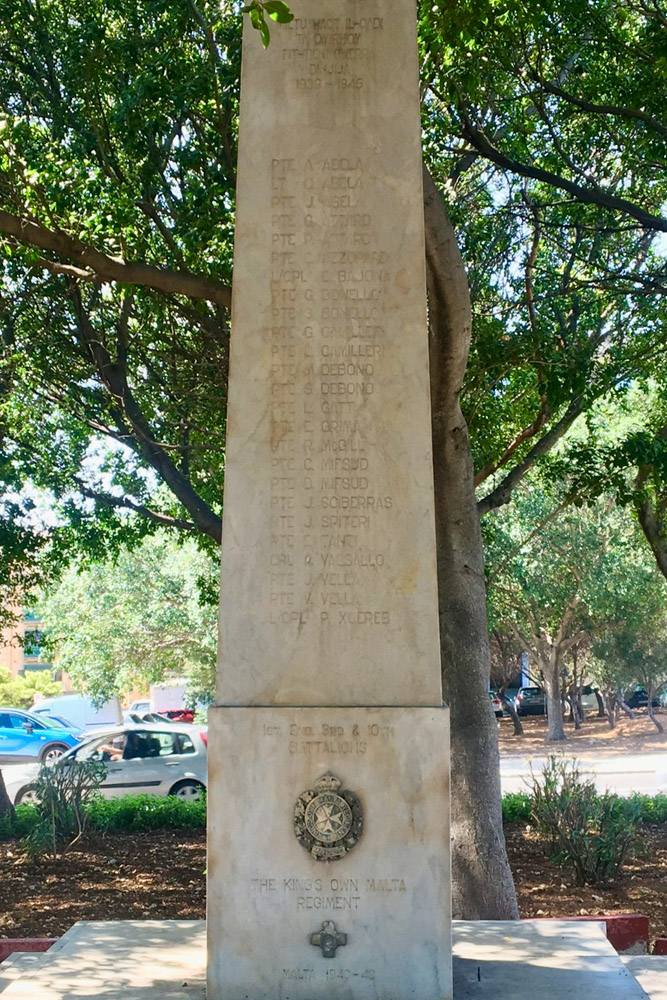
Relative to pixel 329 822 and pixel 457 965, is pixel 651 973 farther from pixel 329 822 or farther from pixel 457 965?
pixel 329 822

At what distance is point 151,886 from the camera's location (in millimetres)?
11117

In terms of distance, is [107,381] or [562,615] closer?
[107,381]

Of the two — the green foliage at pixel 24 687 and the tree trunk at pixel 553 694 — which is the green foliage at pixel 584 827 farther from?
the green foliage at pixel 24 687

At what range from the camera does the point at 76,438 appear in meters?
14.4

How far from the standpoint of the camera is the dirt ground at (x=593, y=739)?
111 ft

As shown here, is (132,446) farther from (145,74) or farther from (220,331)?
(145,74)

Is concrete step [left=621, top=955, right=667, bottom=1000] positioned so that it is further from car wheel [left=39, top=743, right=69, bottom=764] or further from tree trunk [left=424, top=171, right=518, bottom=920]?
car wheel [left=39, top=743, right=69, bottom=764]

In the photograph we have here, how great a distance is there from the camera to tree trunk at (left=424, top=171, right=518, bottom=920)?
8.70 meters

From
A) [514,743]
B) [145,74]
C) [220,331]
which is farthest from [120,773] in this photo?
[514,743]

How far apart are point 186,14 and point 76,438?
5900 millimetres

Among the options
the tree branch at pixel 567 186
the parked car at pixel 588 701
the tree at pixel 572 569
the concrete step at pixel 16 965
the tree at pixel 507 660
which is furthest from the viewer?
the parked car at pixel 588 701

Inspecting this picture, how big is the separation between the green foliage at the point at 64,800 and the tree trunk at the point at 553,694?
25.1 m

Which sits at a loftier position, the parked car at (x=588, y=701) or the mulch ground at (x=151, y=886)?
the parked car at (x=588, y=701)

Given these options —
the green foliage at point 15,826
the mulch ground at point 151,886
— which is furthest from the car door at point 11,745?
the mulch ground at point 151,886
